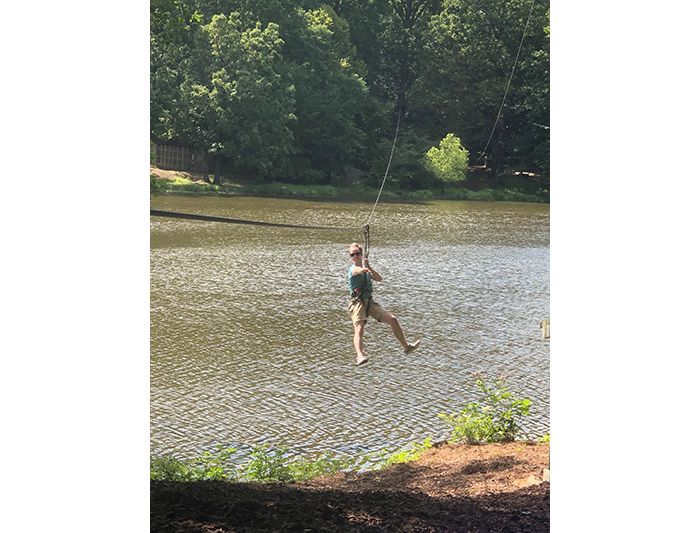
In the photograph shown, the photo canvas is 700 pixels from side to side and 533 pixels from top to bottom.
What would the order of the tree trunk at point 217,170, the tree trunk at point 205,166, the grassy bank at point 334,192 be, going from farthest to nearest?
the tree trunk at point 217,170 < the tree trunk at point 205,166 < the grassy bank at point 334,192

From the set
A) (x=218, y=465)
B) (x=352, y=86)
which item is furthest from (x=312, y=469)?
(x=352, y=86)

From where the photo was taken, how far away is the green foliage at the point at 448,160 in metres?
15.6

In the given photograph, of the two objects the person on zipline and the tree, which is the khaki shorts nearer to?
the person on zipline

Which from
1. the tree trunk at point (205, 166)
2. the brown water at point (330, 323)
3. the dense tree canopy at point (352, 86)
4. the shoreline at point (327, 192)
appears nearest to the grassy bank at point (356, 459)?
the brown water at point (330, 323)

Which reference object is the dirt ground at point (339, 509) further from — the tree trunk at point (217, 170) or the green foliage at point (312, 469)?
the tree trunk at point (217, 170)

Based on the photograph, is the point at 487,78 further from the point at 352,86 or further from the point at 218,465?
the point at 218,465

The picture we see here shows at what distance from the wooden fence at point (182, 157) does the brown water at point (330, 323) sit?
3.24 ft

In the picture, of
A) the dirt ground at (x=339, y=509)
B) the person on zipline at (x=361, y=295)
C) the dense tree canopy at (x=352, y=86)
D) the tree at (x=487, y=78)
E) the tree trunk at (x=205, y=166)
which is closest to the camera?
the dirt ground at (x=339, y=509)

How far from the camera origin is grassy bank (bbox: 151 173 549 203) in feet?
57.8
